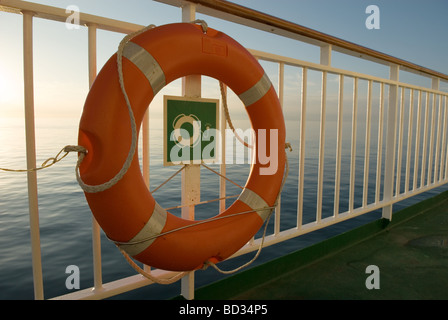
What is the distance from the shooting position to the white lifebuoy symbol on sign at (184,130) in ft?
3.82

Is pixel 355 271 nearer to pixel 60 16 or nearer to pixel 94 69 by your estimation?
pixel 94 69

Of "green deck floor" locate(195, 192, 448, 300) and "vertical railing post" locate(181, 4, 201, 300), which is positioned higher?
"vertical railing post" locate(181, 4, 201, 300)

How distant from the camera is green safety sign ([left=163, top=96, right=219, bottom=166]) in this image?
1146 mm

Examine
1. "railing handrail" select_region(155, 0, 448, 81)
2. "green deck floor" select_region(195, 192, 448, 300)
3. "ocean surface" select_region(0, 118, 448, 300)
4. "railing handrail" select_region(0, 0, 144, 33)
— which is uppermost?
"railing handrail" select_region(155, 0, 448, 81)

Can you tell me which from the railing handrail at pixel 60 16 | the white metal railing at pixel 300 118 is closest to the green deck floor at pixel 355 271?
the white metal railing at pixel 300 118

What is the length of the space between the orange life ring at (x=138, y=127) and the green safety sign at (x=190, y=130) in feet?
0.36

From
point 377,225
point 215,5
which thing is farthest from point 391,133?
point 215,5

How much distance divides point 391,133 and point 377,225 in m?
0.65

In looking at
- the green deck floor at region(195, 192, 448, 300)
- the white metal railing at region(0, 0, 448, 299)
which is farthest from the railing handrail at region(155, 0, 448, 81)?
the green deck floor at region(195, 192, 448, 300)

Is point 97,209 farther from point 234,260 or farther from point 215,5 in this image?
point 234,260

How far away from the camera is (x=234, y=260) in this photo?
9.82ft

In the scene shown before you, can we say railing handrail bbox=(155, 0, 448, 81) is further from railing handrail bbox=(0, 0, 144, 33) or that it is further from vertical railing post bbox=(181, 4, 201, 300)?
railing handrail bbox=(0, 0, 144, 33)

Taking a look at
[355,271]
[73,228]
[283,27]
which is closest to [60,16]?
[283,27]

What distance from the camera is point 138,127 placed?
99 centimetres
